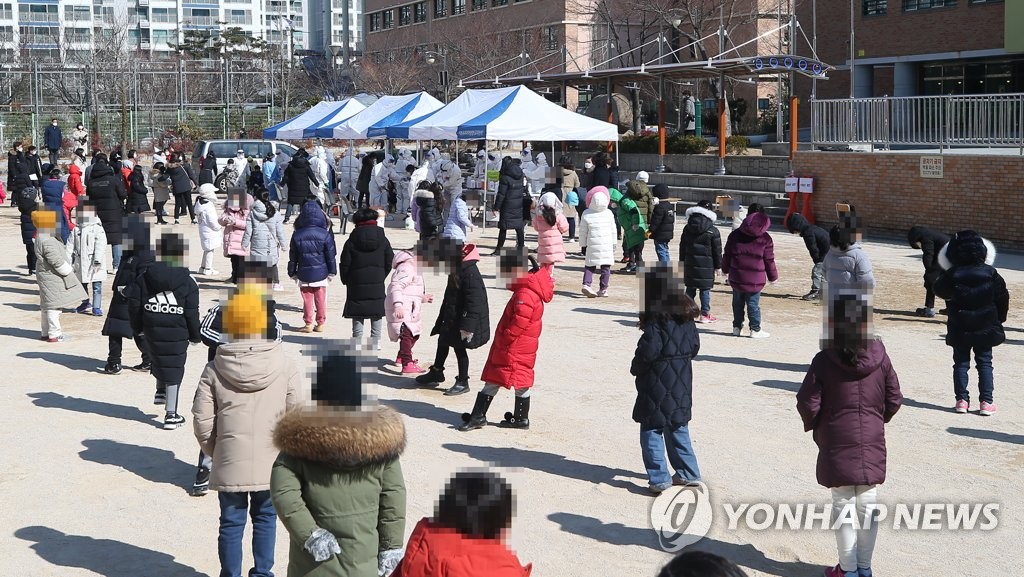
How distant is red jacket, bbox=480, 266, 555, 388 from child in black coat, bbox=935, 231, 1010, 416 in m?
3.26

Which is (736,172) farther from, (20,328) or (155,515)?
(155,515)

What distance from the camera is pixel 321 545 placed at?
4.14m

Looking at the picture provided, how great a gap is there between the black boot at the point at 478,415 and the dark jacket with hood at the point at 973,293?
3.75 meters

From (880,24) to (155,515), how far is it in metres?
33.9

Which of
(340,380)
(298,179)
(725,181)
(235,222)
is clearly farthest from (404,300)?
(725,181)

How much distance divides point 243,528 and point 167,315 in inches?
132

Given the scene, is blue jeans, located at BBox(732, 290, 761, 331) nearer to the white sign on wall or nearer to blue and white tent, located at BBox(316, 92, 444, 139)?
the white sign on wall

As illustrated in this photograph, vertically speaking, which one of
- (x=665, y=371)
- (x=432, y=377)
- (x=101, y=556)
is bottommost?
(x=101, y=556)

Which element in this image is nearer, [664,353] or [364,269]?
[664,353]

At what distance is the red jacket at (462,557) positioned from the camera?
344 centimetres

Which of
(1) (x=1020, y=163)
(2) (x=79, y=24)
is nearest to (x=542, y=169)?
(1) (x=1020, y=163)

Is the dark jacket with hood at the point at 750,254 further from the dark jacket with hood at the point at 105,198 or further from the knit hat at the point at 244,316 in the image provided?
the dark jacket with hood at the point at 105,198

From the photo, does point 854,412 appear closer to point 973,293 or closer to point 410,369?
point 973,293

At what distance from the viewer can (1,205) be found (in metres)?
32.1
